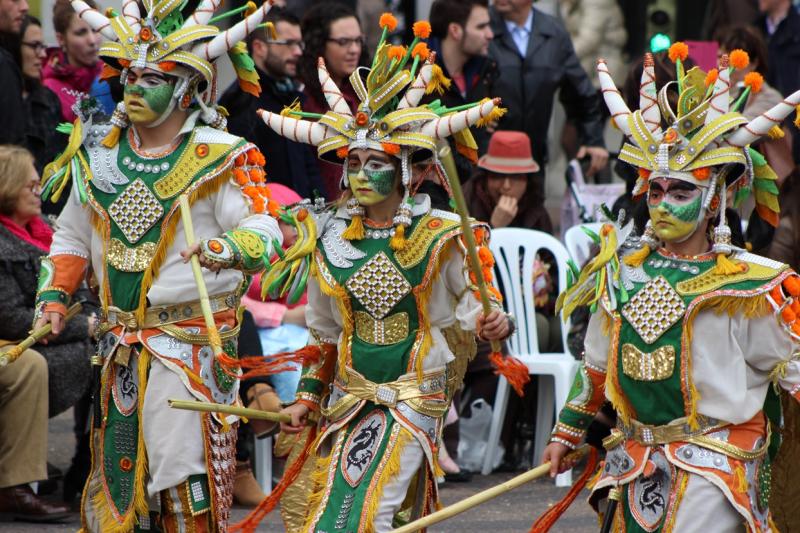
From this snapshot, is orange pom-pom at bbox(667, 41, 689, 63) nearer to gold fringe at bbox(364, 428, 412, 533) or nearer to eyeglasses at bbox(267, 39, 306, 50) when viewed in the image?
gold fringe at bbox(364, 428, 412, 533)

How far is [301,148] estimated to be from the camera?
9070mm

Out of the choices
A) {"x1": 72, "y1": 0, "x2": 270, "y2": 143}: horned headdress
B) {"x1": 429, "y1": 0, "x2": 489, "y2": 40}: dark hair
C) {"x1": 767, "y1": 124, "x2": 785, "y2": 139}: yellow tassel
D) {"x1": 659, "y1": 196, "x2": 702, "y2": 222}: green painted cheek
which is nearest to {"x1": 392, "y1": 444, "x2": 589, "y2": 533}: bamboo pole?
{"x1": 659, "y1": 196, "x2": 702, "y2": 222}: green painted cheek

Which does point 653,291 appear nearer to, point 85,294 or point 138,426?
point 138,426

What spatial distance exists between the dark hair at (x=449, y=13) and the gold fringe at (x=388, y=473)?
4269 mm

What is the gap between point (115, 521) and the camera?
636 cm

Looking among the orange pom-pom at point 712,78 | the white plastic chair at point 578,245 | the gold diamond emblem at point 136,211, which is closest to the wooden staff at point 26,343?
the gold diamond emblem at point 136,211

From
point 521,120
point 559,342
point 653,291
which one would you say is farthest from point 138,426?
point 521,120

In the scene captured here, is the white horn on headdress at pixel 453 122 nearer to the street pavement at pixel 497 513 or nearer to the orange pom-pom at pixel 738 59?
the orange pom-pom at pixel 738 59

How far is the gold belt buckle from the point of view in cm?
605

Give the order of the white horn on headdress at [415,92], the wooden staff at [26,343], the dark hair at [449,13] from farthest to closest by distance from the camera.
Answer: the dark hair at [449,13] → the wooden staff at [26,343] → the white horn on headdress at [415,92]

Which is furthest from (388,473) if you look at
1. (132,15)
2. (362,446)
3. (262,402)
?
(262,402)

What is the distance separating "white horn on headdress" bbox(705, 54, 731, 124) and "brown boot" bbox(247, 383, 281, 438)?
315cm

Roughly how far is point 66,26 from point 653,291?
4.84 metres

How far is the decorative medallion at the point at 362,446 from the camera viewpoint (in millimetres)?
5996
